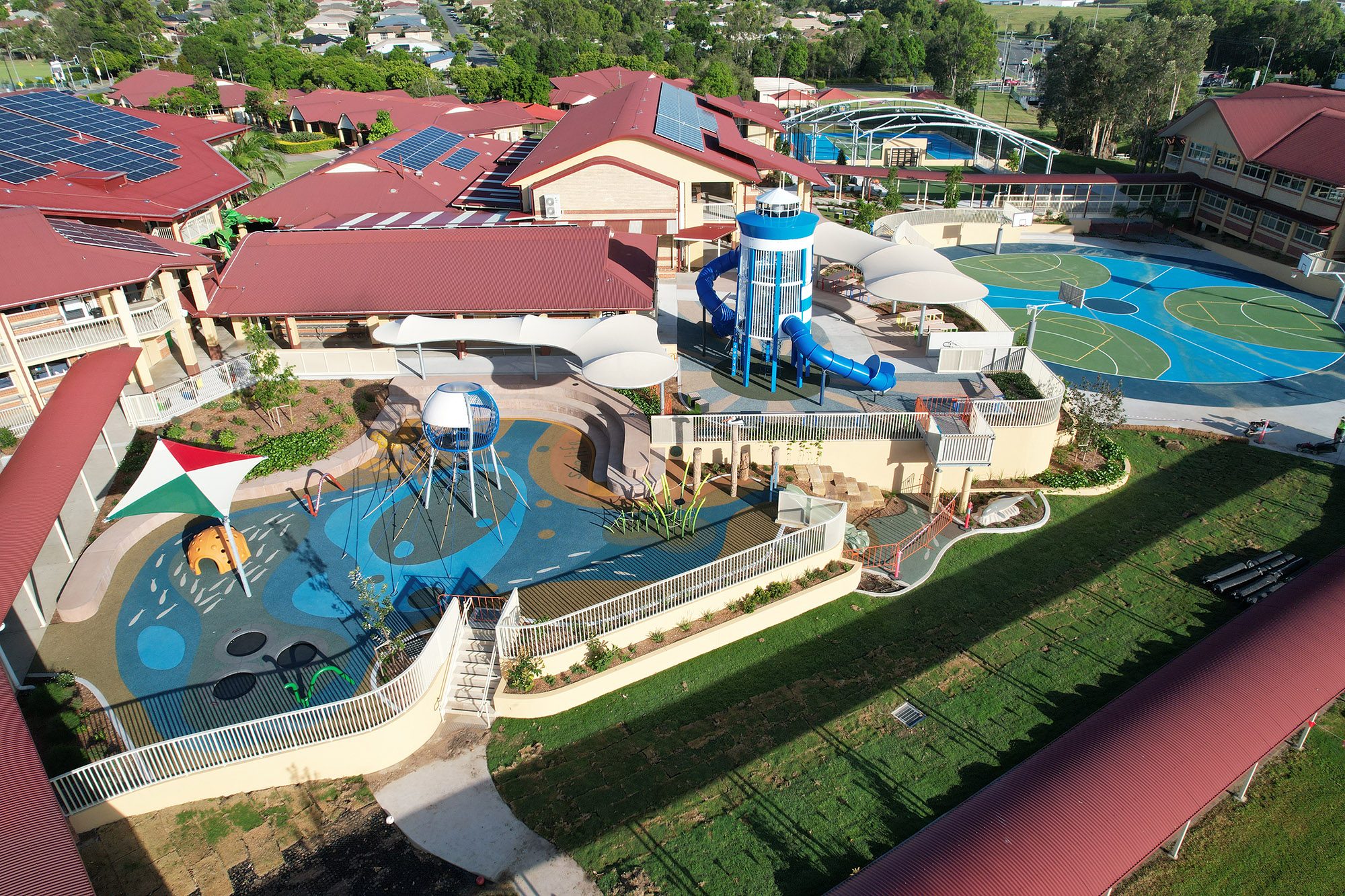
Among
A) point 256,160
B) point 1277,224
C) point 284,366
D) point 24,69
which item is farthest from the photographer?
point 24,69

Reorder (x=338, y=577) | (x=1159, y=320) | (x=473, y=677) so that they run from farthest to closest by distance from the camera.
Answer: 1. (x=1159, y=320)
2. (x=338, y=577)
3. (x=473, y=677)

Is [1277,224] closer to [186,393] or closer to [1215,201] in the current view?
[1215,201]

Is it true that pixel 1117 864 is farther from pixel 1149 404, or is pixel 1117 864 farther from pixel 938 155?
pixel 938 155

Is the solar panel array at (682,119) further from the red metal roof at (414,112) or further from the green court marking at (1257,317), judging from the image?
the green court marking at (1257,317)

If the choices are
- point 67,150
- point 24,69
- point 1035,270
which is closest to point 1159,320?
point 1035,270

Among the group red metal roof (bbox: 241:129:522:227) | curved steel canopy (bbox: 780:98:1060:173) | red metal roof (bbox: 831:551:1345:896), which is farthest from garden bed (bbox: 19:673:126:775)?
curved steel canopy (bbox: 780:98:1060:173)
